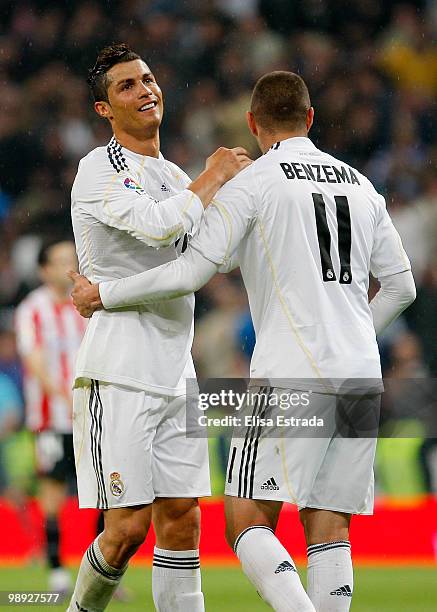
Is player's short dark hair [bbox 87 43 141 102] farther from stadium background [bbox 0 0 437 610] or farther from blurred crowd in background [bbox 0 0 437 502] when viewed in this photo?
blurred crowd in background [bbox 0 0 437 502]

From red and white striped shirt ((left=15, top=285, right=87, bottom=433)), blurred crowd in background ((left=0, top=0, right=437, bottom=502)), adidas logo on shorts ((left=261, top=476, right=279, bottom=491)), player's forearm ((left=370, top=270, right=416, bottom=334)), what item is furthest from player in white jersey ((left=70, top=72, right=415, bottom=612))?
blurred crowd in background ((left=0, top=0, right=437, bottom=502))

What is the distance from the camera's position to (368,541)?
23.3 feet

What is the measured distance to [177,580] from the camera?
12.7 feet

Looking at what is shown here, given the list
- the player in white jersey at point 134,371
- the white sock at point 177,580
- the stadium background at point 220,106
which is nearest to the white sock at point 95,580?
the player in white jersey at point 134,371

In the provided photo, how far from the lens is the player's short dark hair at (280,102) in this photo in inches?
143

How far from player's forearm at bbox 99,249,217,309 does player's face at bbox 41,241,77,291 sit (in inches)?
99.5

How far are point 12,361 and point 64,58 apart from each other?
3282 mm

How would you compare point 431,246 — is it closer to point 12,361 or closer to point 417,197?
point 417,197

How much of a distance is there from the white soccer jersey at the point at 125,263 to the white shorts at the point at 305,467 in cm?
47

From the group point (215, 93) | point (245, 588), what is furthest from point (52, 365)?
point (215, 93)

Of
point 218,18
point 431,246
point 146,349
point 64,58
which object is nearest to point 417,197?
point 431,246

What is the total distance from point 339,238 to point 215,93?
6690 millimetres

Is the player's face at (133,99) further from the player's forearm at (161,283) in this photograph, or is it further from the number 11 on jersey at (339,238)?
the number 11 on jersey at (339,238)

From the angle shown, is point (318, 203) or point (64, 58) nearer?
point (318, 203)
